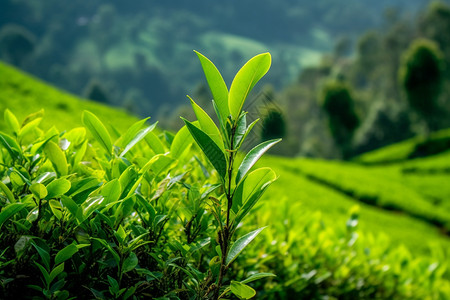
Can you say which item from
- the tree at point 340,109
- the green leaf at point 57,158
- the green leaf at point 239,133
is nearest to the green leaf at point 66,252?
the green leaf at point 57,158

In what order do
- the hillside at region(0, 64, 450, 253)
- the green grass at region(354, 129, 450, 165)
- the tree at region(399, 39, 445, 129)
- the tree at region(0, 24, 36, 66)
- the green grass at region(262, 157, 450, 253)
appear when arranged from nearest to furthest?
the hillside at region(0, 64, 450, 253) < the green grass at region(262, 157, 450, 253) < the green grass at region(354, 129, 450, 165) < the tree at region(399, 39, 445, 129) < the tree at region(0, 24, 36, 66)

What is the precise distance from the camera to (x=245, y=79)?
0.86 m

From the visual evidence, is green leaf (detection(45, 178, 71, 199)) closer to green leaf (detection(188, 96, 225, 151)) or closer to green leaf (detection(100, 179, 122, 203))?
green leaf (detection(100, 179, 122, 203))

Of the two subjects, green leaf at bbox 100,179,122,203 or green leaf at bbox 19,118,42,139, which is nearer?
green leaf at bbox 100,179,122,203

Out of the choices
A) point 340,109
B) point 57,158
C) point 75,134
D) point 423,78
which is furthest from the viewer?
point 340,109

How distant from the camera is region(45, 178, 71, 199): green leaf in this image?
2.94 ft

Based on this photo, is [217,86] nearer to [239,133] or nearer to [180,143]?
[239,133]

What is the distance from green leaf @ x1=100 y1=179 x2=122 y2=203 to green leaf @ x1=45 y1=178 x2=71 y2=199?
0.09 metres

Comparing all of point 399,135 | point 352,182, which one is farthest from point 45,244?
point 399,135

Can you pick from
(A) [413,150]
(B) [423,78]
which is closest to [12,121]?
(A) [413,150]

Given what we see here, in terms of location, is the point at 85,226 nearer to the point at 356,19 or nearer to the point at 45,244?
the point at 45,244

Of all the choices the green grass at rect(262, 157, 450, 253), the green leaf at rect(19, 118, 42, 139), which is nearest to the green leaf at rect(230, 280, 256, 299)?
the green leaf at rect(19, 118, 42, 139)

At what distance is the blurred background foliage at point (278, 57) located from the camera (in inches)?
1075

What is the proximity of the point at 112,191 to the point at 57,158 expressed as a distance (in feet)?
0.86
